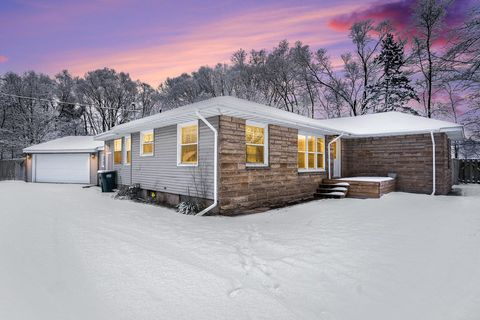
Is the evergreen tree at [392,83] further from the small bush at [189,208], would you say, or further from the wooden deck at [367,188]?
the small bush at [189,208]

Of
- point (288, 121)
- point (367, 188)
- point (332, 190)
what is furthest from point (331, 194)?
point (288, 121)

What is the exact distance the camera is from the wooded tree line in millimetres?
22469

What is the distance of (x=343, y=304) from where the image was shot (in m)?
2.61

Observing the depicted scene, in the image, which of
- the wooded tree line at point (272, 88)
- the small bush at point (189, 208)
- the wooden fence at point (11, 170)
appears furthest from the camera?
the wooded tree line at point (272, 88)

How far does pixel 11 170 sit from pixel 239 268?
86.5 ft

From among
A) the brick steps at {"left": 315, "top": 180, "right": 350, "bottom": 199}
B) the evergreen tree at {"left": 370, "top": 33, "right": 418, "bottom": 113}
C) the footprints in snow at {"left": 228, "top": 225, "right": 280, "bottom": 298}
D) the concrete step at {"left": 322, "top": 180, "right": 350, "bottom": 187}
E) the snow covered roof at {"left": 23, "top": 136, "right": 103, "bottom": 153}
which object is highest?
the evergreen tree at {"left": 370, "top": 33, "right": 418, "bottom": 113}

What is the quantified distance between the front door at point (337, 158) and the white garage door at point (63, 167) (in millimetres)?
16321

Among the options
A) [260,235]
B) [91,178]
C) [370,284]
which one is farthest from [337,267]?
[91,178]

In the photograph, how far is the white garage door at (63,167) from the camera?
18.3m

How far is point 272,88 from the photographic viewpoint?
24938mm

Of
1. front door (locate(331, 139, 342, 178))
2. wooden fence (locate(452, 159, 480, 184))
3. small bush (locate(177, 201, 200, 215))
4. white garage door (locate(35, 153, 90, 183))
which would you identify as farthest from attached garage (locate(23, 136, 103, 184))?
wooden fence (locate(452, 159, 480, 184))

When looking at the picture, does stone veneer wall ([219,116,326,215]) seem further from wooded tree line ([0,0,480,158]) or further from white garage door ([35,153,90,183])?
wooded tree line ([0,0,480,158])

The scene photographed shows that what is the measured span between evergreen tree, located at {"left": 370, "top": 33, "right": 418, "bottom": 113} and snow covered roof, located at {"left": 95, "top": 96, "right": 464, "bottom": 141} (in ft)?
35.4

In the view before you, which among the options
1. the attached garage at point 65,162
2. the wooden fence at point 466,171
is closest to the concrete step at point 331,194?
the wooden fence at point 466,171
